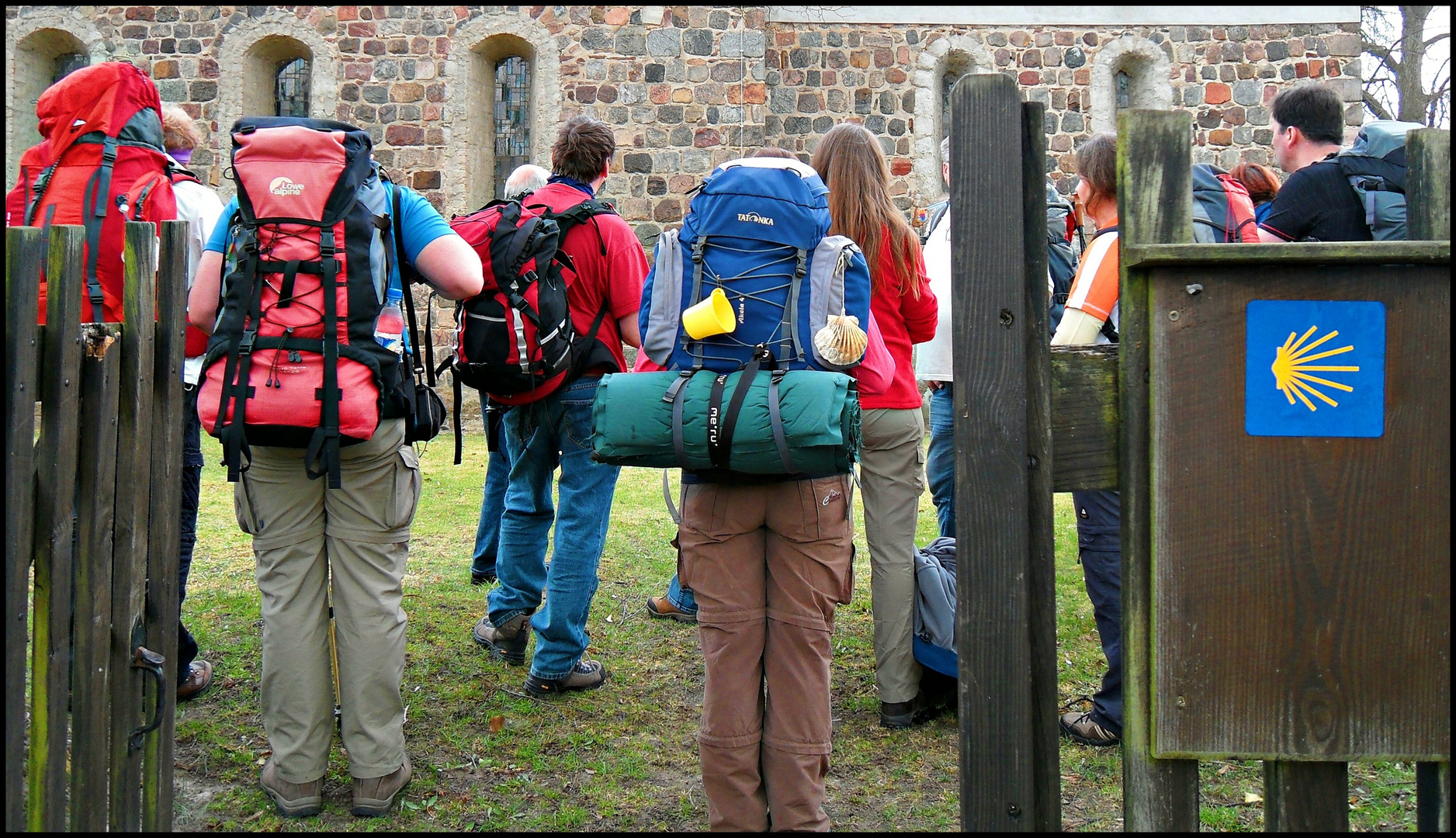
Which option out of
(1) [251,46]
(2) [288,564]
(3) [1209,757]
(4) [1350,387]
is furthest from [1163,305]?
(1) [251,46]

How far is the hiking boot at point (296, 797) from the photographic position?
Result: 294 centimetres

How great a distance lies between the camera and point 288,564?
2930 mm

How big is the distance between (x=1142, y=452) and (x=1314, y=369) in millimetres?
288

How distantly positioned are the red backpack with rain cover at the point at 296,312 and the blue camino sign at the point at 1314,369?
2.10 metres

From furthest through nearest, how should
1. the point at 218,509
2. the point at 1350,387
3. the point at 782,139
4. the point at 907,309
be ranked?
the point at 782,139
the point at 218,509
the point at 907,309
the point at 1350,387

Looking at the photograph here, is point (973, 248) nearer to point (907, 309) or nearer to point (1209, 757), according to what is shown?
point (1209, 757)

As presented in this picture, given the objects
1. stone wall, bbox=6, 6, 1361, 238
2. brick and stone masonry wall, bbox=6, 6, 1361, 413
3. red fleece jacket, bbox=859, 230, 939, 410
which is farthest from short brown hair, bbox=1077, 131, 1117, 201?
stone wall, bbox=6, 6, 1361, 238

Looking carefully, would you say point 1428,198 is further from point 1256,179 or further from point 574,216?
point 1256,179

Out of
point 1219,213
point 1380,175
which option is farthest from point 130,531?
point 1380,175

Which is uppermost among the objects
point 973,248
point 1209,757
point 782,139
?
point 782,139

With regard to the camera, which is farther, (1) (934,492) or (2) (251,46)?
(2) (251,46)

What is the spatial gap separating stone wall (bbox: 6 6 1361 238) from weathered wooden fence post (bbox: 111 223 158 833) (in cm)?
917

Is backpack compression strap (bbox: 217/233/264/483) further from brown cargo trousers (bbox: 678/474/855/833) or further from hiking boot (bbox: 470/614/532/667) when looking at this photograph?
hiking boot (bbox: 470/614/532/667)

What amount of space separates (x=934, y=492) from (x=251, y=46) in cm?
1036
